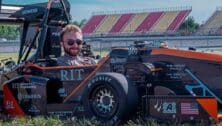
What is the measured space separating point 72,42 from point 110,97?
148 centimetres

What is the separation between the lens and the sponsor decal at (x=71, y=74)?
277 inches

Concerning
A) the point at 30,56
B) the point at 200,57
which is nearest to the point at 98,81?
the point at 200,57

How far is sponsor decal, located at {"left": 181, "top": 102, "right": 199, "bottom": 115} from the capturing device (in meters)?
5.77

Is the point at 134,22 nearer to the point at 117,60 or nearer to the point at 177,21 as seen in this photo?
the point at 177,21

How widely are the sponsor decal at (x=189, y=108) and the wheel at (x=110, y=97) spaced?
64cm

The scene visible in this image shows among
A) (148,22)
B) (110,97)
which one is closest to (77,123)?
(110,97)

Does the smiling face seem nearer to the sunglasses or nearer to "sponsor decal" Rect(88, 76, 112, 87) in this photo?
the sunglasses

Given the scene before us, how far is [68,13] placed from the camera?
8.77 m

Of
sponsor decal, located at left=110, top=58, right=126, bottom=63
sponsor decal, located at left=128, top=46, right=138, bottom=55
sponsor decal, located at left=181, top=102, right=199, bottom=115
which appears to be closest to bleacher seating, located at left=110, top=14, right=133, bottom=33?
sponsor decal, located at left=110, top=58, right=126, bottom=63

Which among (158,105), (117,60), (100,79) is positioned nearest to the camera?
(158,105)

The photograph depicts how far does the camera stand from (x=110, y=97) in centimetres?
636

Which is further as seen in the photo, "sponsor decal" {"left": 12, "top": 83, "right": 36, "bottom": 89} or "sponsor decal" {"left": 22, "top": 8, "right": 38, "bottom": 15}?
"sponsor decal" {"left": 22, "top": 8, "right": 38, "bottom": 15}

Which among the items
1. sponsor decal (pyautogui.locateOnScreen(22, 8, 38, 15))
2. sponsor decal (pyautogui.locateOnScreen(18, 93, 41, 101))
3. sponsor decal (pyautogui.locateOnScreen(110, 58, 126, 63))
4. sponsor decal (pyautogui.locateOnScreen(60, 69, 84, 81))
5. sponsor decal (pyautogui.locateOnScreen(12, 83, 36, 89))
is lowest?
sponsor decal (pyautogui.locateOnScreen(18, 93, 41, 101))

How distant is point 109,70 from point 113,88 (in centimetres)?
51
